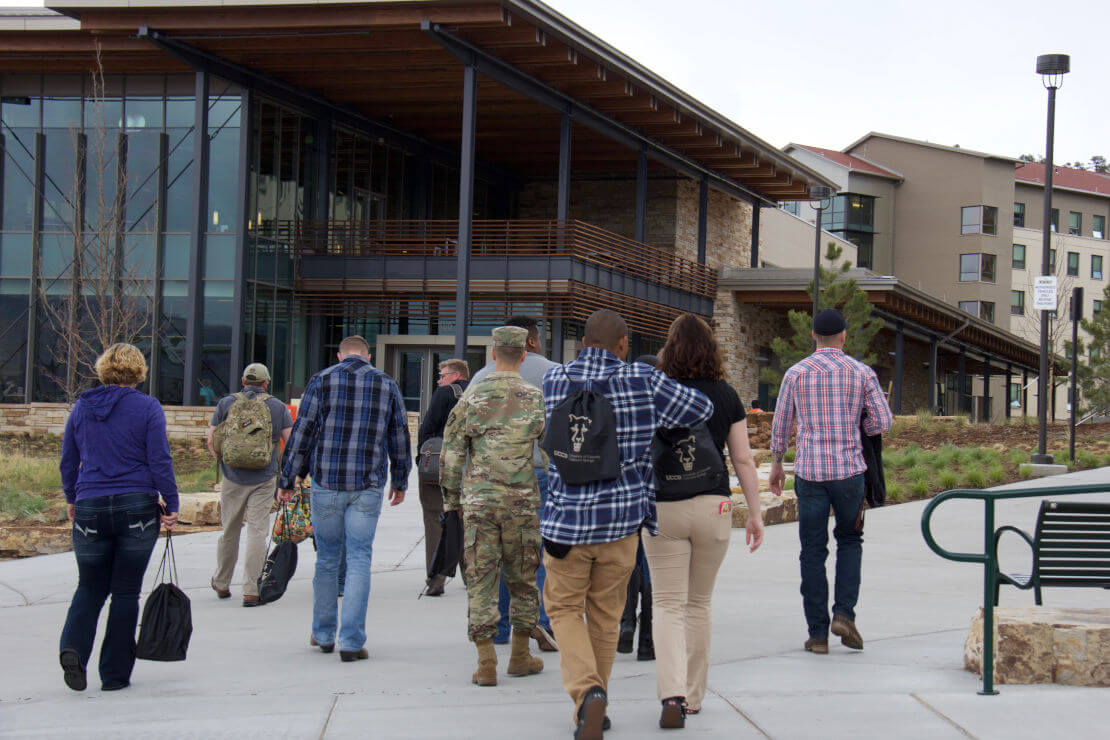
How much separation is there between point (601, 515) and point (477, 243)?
28.4 meters

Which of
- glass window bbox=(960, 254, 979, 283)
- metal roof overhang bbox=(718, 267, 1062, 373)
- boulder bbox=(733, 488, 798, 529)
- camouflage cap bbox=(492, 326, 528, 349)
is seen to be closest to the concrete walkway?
camouflage cap bbox=(492, 326, 528, 349)

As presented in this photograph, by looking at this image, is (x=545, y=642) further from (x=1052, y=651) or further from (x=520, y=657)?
(x=1052, y=651)

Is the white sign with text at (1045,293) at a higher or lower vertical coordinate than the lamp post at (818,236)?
lower

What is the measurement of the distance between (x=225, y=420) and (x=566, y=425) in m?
4.54

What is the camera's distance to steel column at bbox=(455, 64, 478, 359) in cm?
2497

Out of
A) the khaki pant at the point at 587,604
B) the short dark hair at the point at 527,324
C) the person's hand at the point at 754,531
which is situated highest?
the short dark hair at the point at 527,324

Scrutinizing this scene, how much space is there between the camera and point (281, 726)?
5.20m

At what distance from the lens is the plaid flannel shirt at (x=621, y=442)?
497 cm

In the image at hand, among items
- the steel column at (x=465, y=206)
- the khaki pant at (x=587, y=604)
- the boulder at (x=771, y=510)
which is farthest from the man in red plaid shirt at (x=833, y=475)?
the steel column at (x=465, y=206)

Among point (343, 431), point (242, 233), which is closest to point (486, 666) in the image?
point (343, 431)

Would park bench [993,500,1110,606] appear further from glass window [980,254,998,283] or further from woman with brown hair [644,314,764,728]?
glass window [980,254,998,283]

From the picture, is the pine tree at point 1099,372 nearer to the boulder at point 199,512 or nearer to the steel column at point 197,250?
the steel column at point 197,250

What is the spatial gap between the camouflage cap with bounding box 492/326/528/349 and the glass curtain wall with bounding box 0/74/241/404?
21.7m

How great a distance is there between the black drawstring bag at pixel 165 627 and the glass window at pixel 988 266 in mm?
65876
